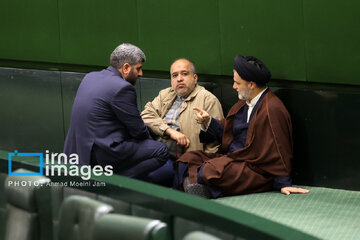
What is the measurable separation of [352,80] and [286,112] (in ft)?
1.80

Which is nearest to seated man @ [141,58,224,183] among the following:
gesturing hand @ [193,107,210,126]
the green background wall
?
gesturing hand @ [193,107,210,126]

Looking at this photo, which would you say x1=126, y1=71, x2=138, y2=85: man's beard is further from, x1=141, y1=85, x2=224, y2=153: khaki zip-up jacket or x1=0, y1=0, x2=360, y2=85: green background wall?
x1=0, y1=0, x2=360, y2=85: green background wall

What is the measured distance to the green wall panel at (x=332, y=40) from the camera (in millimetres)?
5746

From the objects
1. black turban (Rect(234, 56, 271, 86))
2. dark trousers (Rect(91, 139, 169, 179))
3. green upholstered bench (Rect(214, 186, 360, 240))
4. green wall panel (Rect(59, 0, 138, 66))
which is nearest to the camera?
green upholstered bench (Rect(214, 186, 360, 240))

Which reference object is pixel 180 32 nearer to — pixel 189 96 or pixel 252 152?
pixel 189 96

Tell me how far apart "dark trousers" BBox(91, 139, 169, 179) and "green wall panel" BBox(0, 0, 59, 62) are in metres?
2.39

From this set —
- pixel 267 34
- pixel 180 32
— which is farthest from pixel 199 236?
pixel 180 32

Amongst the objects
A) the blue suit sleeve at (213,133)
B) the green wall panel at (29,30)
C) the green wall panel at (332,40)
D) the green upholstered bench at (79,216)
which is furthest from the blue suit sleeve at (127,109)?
the green upholstered bench at (79,216)

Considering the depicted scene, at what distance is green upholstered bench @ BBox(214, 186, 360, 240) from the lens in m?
4.91

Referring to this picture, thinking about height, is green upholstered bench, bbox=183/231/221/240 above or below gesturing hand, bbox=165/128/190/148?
above

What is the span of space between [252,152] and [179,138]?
704 mm

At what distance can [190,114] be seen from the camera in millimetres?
6535

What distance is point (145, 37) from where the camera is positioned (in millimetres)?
7484

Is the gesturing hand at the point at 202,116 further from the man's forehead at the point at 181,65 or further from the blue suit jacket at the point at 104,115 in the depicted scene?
the man's forehead at the point at 181,65
